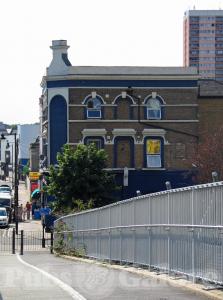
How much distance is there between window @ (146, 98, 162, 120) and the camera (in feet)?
205

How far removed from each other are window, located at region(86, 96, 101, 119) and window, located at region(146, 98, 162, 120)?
3471 millimetres

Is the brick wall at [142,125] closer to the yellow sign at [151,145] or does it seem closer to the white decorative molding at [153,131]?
the white decorative molding at [153,131]

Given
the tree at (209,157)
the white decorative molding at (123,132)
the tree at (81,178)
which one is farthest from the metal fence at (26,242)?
the tree at (209,157)

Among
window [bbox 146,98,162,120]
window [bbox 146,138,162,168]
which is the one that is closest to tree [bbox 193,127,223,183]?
window [bbox 146,138,162,168]

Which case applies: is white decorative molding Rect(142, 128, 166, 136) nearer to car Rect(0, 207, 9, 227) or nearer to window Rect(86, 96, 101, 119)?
window Rect(86, 96, 101, 119)

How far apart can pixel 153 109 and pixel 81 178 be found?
31.9 feet

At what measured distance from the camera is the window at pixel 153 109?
205 feet

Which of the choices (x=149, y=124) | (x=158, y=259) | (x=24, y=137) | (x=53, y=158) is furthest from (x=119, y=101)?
(x=24, y=137)

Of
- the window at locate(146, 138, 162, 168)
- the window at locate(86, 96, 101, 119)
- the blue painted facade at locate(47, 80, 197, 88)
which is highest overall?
the blue painted facade at locate(47, 80, 197, 88)

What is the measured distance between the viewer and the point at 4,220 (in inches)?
2736

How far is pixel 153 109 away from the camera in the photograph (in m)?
62.7

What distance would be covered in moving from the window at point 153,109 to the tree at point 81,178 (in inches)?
268

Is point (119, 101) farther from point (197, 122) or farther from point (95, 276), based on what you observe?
point (95, 276)

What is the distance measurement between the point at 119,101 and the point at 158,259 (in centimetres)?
4267
